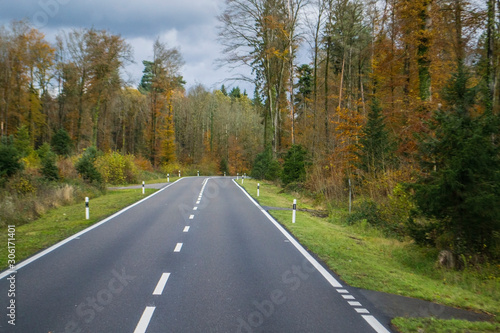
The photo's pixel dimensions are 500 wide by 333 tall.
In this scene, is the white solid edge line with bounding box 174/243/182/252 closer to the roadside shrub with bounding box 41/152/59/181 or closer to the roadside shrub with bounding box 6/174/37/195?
the roadside shrub with bounding box 6/174/37/195

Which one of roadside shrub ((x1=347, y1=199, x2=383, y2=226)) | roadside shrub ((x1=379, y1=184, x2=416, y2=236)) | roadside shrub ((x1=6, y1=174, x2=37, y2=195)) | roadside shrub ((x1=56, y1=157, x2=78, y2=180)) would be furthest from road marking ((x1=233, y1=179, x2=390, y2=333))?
roadside shrub ((x1=56, y1=157, x2=78, y2=180))

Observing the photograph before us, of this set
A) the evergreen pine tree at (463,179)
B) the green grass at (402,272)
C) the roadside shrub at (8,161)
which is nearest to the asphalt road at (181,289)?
the green grass at (402,272)

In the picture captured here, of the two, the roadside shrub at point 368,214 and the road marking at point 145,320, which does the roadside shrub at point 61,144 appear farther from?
the road marking at point 145,320

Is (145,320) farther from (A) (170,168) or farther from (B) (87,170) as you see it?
(A) (170,168)

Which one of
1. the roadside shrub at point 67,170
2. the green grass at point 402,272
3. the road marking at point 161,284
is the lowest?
the green grass at point 402,272

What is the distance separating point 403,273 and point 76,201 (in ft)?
59.0

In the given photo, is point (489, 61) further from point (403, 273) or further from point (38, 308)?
point (38, 308)

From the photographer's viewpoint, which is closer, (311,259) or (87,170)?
(311,259)

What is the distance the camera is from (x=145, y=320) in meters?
4.73

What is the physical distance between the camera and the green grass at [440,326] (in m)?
4.64

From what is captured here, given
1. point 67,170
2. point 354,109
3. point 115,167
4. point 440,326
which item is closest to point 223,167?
point 115,167

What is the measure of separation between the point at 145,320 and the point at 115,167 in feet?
104

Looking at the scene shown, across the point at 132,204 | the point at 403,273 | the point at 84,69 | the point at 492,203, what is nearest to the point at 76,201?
the point at 132,204

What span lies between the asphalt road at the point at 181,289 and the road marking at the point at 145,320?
0.01m
